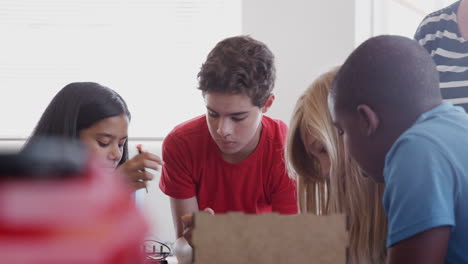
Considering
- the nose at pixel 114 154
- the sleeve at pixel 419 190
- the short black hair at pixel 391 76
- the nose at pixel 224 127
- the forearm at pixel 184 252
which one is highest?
the short black hair at pixel 391 76

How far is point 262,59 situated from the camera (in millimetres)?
1569

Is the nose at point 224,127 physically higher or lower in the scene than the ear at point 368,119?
lower

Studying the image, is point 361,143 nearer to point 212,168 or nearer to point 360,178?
point 360,178

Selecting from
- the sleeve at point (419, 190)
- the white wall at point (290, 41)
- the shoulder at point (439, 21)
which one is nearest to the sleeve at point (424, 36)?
the shoulder at point (439, 21)

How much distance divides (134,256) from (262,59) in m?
1.41

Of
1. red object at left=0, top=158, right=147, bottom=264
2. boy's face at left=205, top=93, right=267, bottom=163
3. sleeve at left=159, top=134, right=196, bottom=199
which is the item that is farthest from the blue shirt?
sleeve at left=159, top=134, right=196, bottom=199

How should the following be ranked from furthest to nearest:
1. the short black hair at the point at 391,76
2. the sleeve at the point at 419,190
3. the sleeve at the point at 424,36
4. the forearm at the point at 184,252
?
the sleeve at the point at 424,36 < the forearm at the point at 184,252 < the short black hair at the point at 391,76 < the sleeve at the point at 419,190

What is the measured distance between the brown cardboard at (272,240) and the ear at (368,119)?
281 mm

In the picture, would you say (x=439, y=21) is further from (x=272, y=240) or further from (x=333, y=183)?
(x=272, y=240)

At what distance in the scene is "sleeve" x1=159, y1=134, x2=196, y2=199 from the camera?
1541 millimetres

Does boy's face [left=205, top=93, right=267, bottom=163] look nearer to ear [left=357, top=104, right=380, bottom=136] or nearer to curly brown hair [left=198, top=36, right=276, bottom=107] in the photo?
curly brown hair [left=198, top=36, right=276, bottom=107]

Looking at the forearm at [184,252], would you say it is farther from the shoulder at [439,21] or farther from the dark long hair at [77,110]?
the shoulder at [439,21]

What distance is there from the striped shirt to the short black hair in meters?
0.61

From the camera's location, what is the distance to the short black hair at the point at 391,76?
728mm
